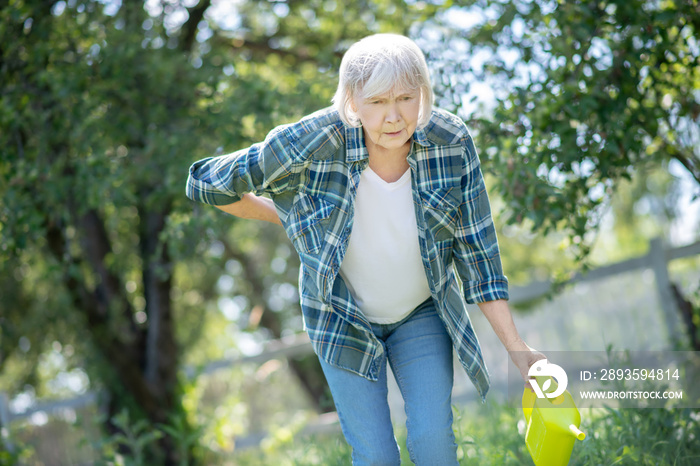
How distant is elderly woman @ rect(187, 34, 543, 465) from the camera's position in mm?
1932

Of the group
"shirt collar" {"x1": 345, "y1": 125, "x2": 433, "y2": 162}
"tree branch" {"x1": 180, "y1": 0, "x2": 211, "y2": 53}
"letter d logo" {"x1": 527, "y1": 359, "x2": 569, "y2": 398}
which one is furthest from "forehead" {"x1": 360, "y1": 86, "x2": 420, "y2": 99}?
"tree branch" {"x1": 180, "y1": 0, "x2": 211, "y2": 53}

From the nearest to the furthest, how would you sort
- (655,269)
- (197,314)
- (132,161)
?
(132,161) < (655,269) < (197,314)

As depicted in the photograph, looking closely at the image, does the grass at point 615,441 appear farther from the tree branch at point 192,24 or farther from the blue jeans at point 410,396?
the tree branch at point 192,24

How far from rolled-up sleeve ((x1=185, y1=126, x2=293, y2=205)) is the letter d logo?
944 millimetres

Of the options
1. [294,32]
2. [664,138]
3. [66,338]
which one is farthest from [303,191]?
[66,338]

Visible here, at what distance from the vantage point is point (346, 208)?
1.95 m

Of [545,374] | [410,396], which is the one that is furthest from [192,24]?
[545,374]

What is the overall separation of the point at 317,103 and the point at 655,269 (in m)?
2.85

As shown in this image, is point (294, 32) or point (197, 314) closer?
point (294, 32)

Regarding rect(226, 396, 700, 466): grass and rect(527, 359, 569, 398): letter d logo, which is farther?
rect(226, 396, 700, 466): grass

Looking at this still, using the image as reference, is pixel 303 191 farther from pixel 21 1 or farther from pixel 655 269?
pixel 655 269

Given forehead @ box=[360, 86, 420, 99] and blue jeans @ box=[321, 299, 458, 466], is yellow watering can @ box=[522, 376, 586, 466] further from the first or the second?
forehead @ box=[360, 86, 420, 99]

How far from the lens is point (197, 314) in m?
9.35

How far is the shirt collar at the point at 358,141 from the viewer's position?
6.38 feet
